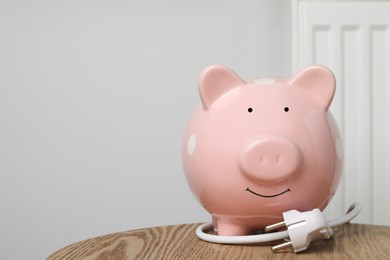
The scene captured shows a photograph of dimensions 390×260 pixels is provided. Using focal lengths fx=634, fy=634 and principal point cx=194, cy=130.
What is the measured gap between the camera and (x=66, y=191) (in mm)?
1357

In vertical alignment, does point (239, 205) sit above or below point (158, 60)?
below

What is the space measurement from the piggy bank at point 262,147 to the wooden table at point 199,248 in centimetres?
5

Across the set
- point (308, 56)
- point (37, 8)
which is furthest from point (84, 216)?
Result: point (308, 56)

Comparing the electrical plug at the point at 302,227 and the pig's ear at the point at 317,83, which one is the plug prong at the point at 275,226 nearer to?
the electrical plug at the point at 302,227

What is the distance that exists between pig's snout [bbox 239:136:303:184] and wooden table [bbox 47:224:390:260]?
0.30ft

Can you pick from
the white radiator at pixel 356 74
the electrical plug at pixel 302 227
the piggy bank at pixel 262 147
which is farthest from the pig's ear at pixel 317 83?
the white radiator at pixel 356 74

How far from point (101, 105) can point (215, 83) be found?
630 mm

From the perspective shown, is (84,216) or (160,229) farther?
(84,216)

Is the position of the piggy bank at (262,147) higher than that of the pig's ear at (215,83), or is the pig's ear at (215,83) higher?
the pig's ear at (215,83)

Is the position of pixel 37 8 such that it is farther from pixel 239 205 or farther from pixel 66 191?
pixel 239 205

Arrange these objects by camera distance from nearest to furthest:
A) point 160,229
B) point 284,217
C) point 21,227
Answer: point 284,217
point 160,229
point 21,227

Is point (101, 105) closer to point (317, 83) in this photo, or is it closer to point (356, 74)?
point (356, 74)

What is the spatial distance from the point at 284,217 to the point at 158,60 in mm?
693

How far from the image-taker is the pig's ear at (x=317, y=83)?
76cm
